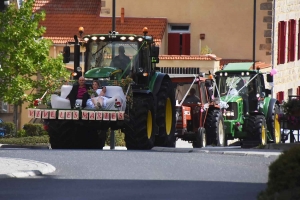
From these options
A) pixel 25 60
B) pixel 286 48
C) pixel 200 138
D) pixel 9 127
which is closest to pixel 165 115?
pixel 200 138

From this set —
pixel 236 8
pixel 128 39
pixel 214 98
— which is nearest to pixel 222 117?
pixel 214 98

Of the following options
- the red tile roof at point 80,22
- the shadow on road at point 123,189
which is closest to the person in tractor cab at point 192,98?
the shadow on road at point 123,189

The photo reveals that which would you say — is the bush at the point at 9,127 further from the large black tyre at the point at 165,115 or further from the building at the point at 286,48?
the building at the point at 286,48

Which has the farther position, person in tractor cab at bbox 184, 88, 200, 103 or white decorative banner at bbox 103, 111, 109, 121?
person in tractor cab at bbox 184, 88, 200, 103

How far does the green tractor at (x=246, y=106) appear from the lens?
38500 millimetres

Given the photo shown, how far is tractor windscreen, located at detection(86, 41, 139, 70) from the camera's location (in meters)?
29.3

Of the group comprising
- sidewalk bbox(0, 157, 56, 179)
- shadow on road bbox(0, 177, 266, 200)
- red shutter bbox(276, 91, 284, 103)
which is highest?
red shutter bbox(276, 91, 284, 103)

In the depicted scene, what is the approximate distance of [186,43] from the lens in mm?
64688

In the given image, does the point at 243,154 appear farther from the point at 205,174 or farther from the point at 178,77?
the point at 178,77

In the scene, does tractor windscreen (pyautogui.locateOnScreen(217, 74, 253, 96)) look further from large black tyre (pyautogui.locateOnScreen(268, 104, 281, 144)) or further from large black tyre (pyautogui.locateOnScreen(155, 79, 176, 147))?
large black tyre (pyautogui.locateOnScreen(155, 79, 176, 147))

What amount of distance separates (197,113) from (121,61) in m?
6.44

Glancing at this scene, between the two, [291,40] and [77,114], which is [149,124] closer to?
[77,114]

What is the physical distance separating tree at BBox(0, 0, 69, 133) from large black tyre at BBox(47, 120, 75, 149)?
1941 cm

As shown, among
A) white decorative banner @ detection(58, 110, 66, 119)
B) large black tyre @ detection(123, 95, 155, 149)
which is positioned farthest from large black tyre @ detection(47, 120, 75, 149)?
large black tyre @ detection(123, 95, 155, 149)
